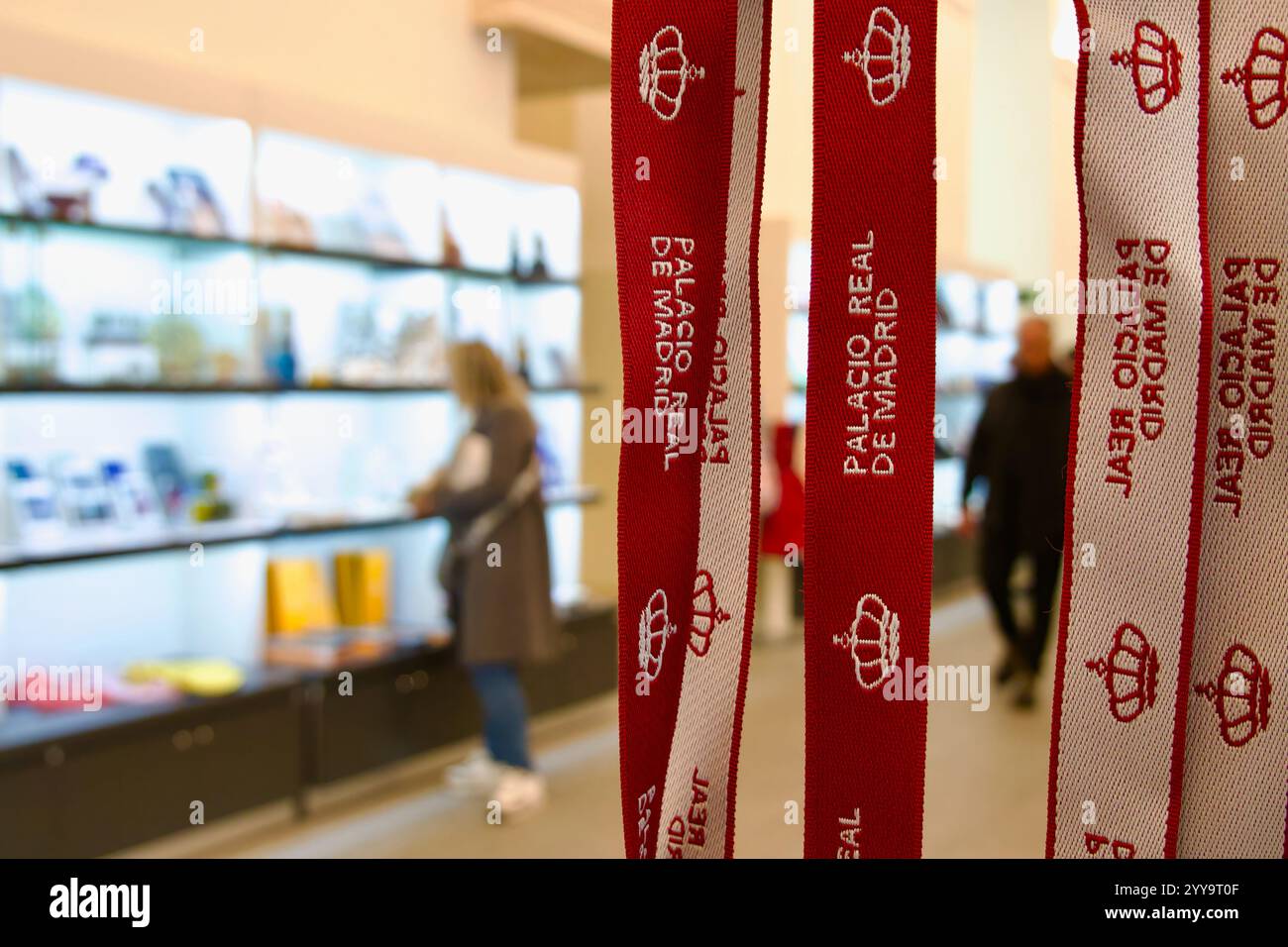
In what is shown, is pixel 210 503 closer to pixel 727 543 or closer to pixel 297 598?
pixel 297 598

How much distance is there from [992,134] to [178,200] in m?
5.64

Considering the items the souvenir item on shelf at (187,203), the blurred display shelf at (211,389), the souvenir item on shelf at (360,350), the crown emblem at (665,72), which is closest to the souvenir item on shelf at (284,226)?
the souvenir item on shelf at (187,203)

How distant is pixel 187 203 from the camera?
4152 mm

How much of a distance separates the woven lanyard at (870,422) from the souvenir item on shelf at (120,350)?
339 centimetres

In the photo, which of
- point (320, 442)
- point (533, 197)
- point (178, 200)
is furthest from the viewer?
point (533, 197)

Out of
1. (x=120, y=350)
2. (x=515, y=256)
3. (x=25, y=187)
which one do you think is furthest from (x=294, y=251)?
(x=515, y=256)

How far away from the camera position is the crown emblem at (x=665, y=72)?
3.34 feet

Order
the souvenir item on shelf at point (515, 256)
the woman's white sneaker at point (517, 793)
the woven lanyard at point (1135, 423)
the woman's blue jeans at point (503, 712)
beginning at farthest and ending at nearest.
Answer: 1. the souvenir item on shelf at point (515, 256)
2. the woman's blue jeans at point (503, 712)
3. the woman's white sneaker at point (517, 793)
4. the woven lanyard at point (1135, 423)

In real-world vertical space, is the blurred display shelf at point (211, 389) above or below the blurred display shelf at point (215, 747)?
above

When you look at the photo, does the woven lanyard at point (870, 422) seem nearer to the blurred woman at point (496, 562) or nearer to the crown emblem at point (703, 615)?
the crown emblem at point (703, 615)

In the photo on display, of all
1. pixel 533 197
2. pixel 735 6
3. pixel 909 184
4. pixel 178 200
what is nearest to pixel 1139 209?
pixel 909 184
